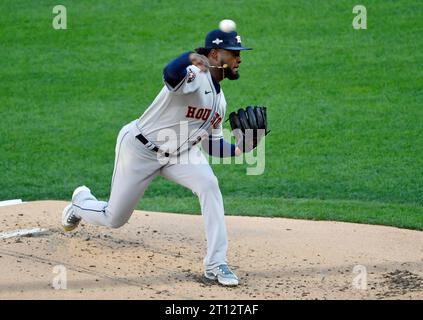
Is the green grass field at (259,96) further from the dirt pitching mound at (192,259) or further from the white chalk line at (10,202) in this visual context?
the dirt pitching mound at (192,259)

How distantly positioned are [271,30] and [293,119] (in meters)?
2.41

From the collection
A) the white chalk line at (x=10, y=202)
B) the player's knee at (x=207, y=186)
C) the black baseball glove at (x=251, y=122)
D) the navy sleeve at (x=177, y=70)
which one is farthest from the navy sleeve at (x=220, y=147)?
the white chalk line at (x=10, y=202)

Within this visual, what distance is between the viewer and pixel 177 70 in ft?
18.9

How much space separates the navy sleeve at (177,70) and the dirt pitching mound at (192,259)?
1.30 m

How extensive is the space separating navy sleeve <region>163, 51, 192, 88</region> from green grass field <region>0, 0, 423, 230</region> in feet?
8.19

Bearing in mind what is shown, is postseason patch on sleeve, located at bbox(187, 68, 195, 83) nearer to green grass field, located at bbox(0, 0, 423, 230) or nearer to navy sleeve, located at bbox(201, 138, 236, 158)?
navy sleeve, located at bbox(201, 138, 236, 158)

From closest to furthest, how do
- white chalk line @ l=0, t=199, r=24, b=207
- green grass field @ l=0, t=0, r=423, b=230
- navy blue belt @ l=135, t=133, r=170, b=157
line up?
navy blue belt @ l=135, t=133, r=170, b=157
white chalk line @ l=0, t=199, r=24, b=207
green grass field @ l=0, t=0, r=423, b=230

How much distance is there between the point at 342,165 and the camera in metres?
9.53

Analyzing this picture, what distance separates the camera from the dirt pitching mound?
5.91 m

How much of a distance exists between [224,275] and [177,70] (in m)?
1.34

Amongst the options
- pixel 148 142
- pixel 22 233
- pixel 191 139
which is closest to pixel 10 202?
pixel 22 233

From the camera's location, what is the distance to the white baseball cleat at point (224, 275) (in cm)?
604

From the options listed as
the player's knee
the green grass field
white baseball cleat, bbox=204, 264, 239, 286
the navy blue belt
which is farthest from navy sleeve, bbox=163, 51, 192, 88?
the green grass field

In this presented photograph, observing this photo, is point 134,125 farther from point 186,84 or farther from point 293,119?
point 293,119
